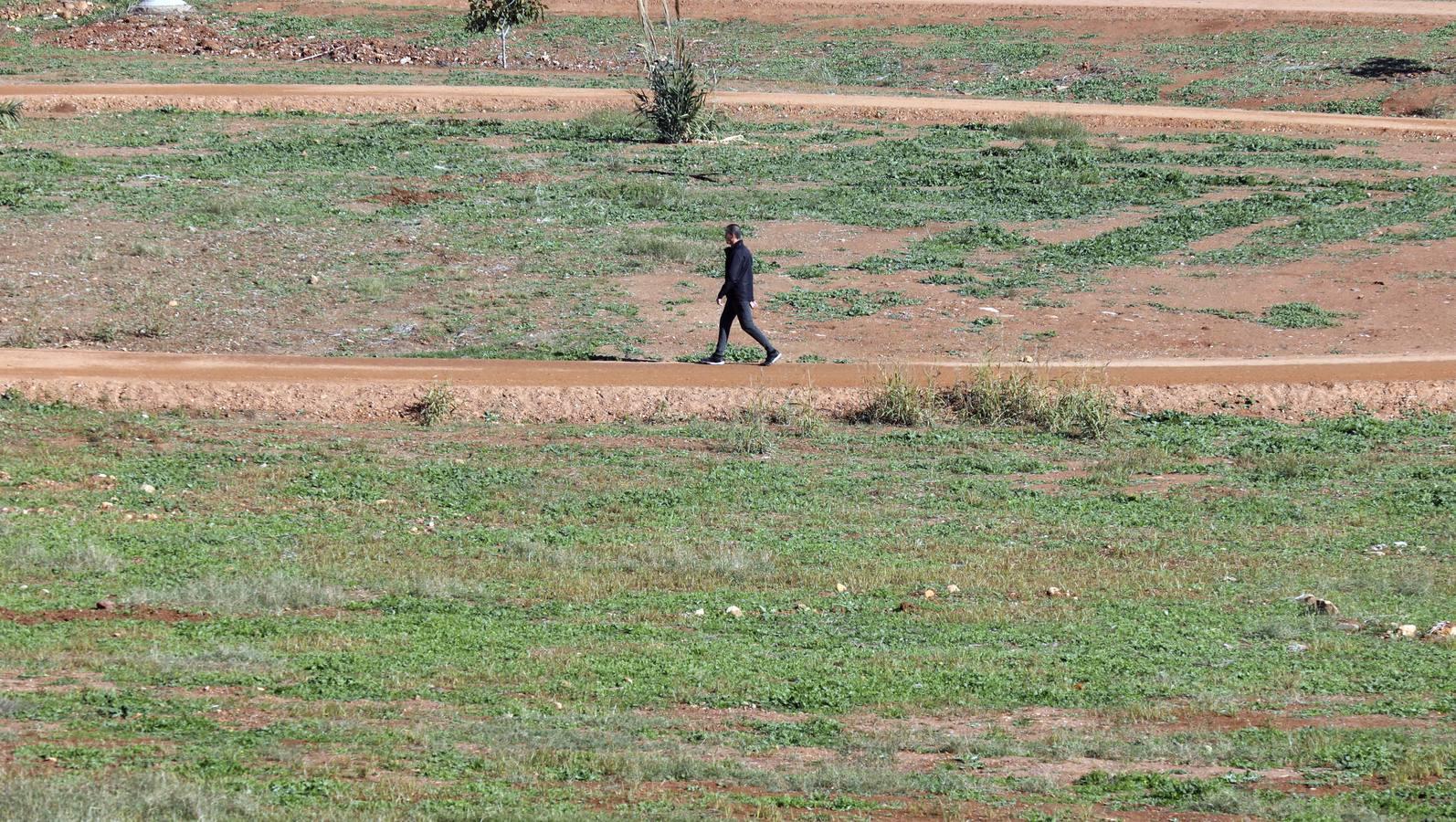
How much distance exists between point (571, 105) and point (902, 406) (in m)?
22.5

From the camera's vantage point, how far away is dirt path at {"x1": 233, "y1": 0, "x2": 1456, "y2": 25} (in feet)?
162

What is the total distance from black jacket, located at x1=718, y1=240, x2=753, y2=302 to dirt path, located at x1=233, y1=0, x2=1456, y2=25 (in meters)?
34.0

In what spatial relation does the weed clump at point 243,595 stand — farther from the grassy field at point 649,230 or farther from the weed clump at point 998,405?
the grassy field at point 649,230

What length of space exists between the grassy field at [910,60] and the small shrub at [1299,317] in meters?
18.6

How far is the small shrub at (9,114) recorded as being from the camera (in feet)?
107

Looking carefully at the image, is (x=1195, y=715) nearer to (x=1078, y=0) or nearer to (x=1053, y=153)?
(x=1053, y=153)

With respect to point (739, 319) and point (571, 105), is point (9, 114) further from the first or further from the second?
point (739, 319)

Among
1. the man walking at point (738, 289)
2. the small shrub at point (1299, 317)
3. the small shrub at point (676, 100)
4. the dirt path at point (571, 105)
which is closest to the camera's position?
the man walking at point (738, 289)

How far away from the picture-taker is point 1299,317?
21797mm

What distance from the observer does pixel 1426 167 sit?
101ft

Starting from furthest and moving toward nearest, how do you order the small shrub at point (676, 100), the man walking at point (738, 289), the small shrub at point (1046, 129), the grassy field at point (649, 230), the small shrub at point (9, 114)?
the small shrub at point (1046, 129) < the small shrub at point (676, 100) < the small shrub at point (9, 114) < the grassy field at point (649, 230) < the man walking at point (738, 289)

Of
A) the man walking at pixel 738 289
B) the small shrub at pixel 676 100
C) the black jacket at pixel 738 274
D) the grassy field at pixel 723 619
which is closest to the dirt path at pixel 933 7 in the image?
the small shrub at pixel 676 100

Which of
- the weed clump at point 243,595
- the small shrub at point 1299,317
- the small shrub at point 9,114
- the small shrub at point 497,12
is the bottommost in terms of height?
the weed clump at point 243,595

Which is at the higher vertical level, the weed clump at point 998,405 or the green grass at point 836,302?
the green grass at point 836,302
